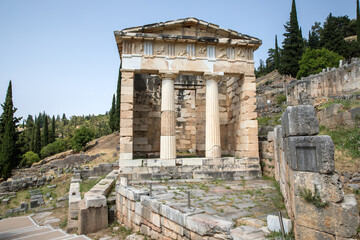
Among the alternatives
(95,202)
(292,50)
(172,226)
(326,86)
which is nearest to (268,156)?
(172,226)

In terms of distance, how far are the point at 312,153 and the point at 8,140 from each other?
110ft

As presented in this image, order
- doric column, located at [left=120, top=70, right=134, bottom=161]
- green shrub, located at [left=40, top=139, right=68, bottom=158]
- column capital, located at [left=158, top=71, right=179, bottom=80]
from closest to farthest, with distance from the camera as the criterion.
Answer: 1. doric column, located at [left=120, top=70, right=134, bottom=161]
2. column capital, located at [left=158, top=71, right=179, bottom=80]
3. green shrub, located at [left=40, top=139, right=68, bottom=158]

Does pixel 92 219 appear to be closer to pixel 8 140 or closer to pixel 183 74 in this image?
pixel 183 74

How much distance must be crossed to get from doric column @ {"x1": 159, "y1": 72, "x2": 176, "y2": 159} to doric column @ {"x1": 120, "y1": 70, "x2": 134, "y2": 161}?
56.1 inches

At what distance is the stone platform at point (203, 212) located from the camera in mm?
4340

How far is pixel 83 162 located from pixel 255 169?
25.4 m

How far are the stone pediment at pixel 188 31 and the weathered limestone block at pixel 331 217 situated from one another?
379 inches

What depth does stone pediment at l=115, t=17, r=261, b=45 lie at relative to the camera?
1143 cm

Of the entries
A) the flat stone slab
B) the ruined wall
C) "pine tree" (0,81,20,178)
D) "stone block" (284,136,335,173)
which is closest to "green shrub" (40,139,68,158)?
"pine tree" (0,81,20,178)

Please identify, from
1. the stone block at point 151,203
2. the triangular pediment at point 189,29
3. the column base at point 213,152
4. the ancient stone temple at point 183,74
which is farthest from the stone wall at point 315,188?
the triangular pediment at point 189,29

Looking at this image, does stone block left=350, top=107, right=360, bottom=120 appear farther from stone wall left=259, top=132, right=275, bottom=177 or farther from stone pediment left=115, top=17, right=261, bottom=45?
stone pediment left=115, top=17, right=261, bottom=45

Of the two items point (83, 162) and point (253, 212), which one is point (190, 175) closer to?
point (253, 212)

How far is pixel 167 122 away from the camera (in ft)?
37.4

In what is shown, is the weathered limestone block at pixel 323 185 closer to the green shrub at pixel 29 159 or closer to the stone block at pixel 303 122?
the stone block at pixel 303 122
